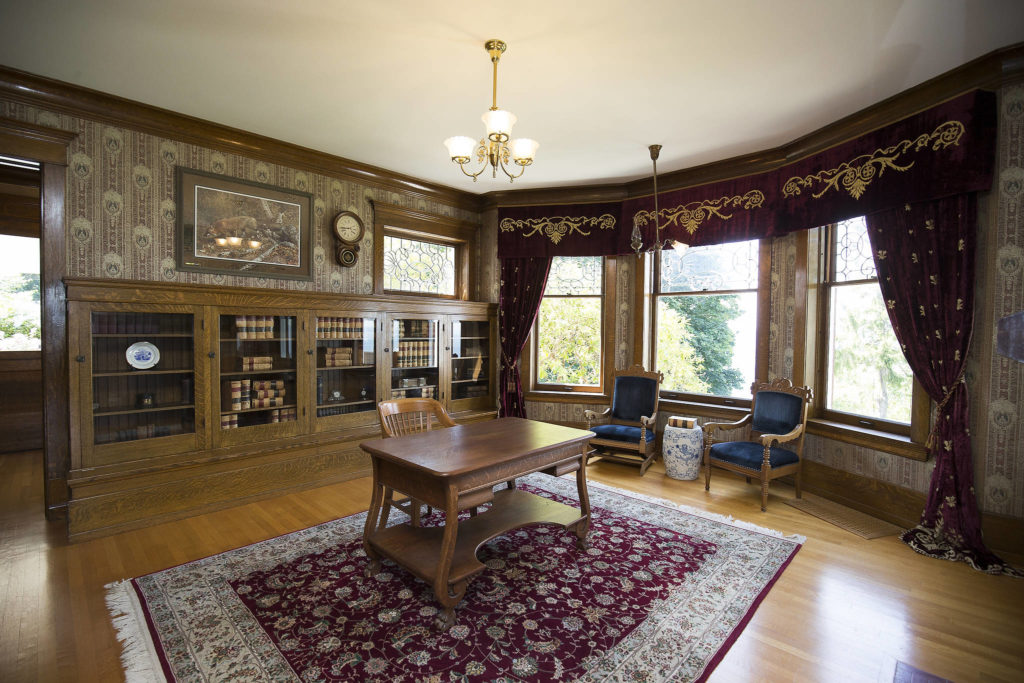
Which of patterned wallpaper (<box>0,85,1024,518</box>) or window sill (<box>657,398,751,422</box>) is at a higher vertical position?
patterned wallpaper (<box>0,85,1024,518</box>)

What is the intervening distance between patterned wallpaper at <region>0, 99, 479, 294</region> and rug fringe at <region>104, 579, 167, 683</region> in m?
2.18

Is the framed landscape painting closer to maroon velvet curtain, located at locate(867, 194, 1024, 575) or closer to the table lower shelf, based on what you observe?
the table lower shelf

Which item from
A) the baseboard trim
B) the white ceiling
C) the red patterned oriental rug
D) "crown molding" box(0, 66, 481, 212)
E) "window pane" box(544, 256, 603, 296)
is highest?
the white ceiling

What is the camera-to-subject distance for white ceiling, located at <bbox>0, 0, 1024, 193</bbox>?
94.7 inches

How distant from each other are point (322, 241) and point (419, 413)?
220 cm

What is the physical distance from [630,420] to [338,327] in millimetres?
3125

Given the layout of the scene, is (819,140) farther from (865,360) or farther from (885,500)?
(885,500)

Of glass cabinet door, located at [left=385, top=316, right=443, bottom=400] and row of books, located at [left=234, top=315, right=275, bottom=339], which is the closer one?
row of books, located at [left=234, top=315, right=275, bottom=339]

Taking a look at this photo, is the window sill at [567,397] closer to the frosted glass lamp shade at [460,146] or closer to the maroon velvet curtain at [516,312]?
the maroon velvet curtain at [516,312]

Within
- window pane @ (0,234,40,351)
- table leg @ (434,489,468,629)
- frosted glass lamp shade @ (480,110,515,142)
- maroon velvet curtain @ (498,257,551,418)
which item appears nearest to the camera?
table leg @ (434,489,468,629)

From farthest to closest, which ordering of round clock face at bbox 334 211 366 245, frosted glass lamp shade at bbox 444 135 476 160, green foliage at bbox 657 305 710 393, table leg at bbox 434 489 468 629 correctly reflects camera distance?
green foliage at bbox 657 305 710 393
round clock face at bbox 334 211 366 245
frosted glass lamp shade at bbox 444 135 476 160
table leg at bbox 434 489 468 629

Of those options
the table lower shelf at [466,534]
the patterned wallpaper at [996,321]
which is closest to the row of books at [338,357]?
the table lower shelf at [466,534]

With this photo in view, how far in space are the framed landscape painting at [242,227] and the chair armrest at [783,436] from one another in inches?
166

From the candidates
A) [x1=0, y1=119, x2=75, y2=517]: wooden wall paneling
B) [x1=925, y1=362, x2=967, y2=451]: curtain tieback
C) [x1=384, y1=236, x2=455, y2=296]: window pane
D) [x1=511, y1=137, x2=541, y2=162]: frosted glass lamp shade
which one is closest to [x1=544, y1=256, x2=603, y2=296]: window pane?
[x1=384, y1=236, x2=455, y2=296]: window pane
